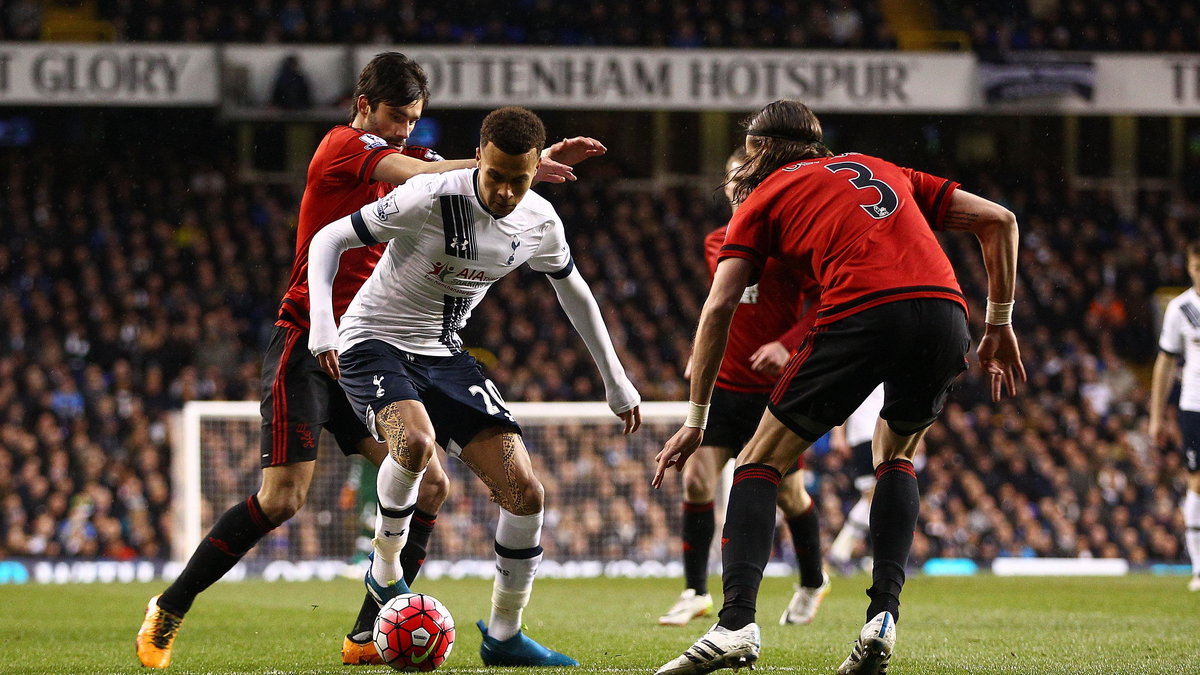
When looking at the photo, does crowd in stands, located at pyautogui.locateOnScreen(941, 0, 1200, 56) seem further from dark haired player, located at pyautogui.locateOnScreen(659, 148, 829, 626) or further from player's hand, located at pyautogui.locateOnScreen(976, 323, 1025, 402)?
player's hand, located at pyautogui.locateOnScreen(976, 323, 1025, 402)

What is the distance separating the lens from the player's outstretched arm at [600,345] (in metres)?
5.37

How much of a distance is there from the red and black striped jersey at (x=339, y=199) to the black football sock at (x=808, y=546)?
270 cm

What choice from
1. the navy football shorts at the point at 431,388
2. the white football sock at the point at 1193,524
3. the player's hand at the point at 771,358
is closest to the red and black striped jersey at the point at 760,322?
the player's hand at the point at 771,358

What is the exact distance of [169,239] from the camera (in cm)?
2070

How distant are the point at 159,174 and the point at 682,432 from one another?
19.1 m

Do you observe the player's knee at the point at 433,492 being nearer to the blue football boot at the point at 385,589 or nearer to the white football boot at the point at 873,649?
the blue football boot at the point at 385,589

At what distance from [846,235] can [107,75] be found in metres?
17.1

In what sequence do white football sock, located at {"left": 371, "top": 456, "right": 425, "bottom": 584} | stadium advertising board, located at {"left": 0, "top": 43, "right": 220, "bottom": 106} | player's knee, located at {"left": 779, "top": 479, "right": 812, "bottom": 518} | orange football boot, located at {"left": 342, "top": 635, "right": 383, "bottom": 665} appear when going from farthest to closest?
1. stadium advertising board, located at {"left": 0, "top": 43, "right": 220, "bottom": 106}
2. player's knee, located at {"left": 779, "top": 479, "right": 812, "bottom": 518}
3. orange football boot, located at {"left": 342, "top": 635, "right": 383, "bottom": 665}
4. white football sock, located at {"left": 371, "top": 456, "right": 425, "bottom": 584}

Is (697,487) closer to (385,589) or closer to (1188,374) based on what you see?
(385,589)

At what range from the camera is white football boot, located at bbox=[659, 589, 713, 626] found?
7.18 metres

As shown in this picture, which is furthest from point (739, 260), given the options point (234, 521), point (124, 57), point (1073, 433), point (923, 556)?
point (124, 57)

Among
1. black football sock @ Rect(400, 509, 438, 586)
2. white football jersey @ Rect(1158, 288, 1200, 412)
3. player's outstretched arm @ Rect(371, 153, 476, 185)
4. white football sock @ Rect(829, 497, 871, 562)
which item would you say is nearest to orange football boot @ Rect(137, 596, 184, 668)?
black football sock @ Rect(400, 509, 438, 586)

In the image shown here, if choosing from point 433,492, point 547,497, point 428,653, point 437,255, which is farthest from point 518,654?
point 547,497

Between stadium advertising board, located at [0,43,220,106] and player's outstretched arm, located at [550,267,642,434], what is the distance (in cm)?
1559
